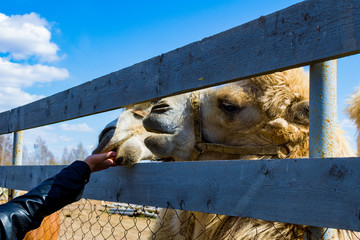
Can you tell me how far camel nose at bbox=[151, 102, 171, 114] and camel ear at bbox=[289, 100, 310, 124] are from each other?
2.86ft

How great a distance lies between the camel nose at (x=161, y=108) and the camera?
8.07 ft

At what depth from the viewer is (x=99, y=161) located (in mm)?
1857

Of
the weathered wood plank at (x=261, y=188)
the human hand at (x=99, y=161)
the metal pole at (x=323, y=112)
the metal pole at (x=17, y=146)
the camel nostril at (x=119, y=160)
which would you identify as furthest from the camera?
the metal pole at (x=17, y=146)

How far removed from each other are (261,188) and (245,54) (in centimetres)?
59

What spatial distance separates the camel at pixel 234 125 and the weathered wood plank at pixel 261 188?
1.72 feet

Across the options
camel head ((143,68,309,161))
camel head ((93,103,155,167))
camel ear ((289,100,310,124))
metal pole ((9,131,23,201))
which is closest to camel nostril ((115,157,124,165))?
camel head ((93,103,155,167))

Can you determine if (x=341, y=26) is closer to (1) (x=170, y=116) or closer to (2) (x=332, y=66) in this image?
(2) (x=332, y=66)

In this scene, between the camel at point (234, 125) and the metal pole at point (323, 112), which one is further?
the camel at point (234, 125)

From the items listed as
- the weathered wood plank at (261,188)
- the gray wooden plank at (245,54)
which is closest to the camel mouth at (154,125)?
the gray wooden plank at (245,54)

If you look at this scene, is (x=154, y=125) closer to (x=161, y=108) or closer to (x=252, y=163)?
(x=161, y=108)

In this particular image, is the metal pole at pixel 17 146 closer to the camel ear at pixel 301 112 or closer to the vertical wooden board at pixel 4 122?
the vertical wooden board at pixel 4 122

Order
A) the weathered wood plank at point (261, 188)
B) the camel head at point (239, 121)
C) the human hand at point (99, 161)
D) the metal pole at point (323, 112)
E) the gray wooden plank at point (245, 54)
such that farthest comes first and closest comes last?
the camel head at point (239, 121) < the human hand at point (99, 161) < the metal pole at point (323, 112) < the gray wooden plank at point (245, 54) < the weathered wood plank at point (261, 188)

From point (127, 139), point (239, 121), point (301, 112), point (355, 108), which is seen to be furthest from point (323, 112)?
point (355, 108)

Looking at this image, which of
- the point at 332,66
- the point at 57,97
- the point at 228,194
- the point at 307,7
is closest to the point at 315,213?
the point at 228,194
